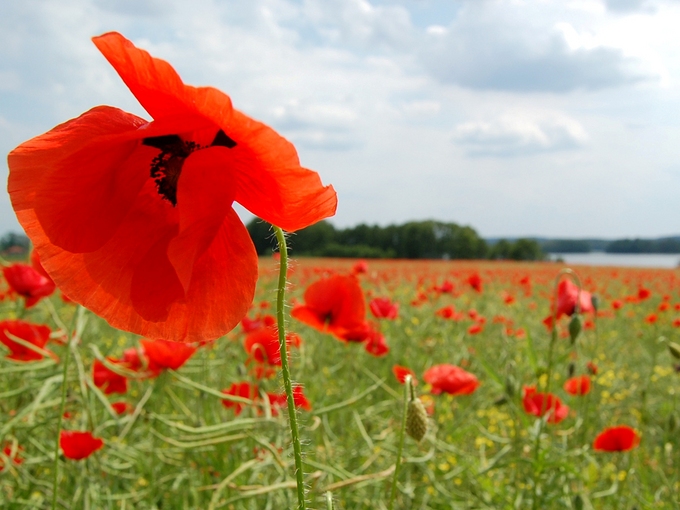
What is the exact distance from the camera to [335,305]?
175cm

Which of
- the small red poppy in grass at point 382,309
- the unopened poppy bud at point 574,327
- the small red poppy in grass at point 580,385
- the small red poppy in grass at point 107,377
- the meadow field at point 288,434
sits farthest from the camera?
the small red poppy in grass at point 382,309

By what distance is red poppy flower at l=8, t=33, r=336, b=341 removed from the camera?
601 millimetres

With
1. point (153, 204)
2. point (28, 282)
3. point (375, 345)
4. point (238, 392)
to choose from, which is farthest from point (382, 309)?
point (153, 204)

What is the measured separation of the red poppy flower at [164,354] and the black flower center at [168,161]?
41.3 inches

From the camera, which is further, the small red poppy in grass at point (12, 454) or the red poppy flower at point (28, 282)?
the red poppy flower at point (28, 282)

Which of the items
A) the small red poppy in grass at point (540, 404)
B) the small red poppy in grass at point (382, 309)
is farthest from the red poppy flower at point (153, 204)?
the small red poppy in grass at point (382, 309)

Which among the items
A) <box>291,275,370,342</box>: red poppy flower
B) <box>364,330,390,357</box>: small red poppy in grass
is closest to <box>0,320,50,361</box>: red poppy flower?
<box>291,275,370,342</box>: red poppy flower

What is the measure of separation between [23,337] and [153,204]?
1390 mm

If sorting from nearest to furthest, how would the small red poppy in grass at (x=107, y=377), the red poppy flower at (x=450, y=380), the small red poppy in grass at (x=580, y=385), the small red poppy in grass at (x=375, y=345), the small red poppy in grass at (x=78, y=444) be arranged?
the small red poppy in grass at (x=78, y=444) < the small red poppy in grass at (x=107, y=377) < the red poppy flower at (x=450, y=380) < the small red poppy in grass at (x=580, y=385) < the small red poppy in grass at (x=375, y=345)

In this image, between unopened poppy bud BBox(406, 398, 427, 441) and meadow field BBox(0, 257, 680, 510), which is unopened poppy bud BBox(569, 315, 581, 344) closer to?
meadow field BBox(0, 257, 680, 510)

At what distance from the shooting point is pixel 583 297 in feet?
7.48

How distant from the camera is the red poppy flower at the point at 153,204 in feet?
1.97

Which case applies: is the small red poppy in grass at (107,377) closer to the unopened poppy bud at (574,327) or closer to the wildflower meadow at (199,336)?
the wildflower meadow at (199,336)

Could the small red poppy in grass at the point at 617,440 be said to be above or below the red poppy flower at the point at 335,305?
below
